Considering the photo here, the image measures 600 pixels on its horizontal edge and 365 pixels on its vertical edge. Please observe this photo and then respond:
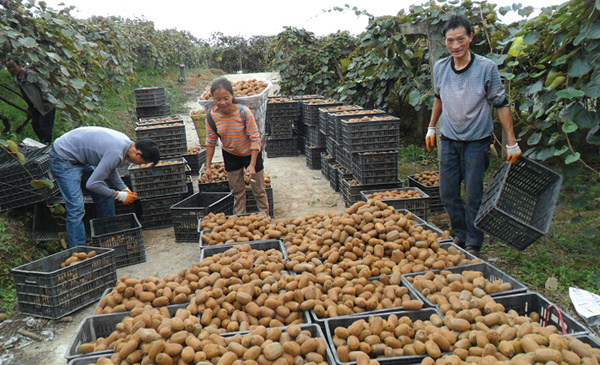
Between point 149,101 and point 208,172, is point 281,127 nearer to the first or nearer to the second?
point 208,172

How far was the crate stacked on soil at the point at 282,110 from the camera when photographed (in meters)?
8.80

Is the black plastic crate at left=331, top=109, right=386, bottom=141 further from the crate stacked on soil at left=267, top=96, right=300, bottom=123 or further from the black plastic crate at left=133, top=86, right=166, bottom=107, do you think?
the black plastic crate at left=133, top=86, right=166, bottom=107

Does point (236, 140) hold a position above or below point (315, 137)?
above

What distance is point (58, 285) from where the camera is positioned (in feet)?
11.3

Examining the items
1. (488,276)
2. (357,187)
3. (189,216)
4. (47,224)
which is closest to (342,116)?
(357,187)

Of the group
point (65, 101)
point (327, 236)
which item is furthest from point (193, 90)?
point (327, 236)

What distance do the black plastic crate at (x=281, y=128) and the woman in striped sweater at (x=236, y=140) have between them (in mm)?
4025

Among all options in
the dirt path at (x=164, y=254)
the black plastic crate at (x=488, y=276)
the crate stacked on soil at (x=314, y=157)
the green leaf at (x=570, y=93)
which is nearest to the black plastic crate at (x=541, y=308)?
the black plastic crate at (x=488, y=276)

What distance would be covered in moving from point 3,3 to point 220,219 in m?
3.98

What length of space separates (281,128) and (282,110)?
1.34 feet

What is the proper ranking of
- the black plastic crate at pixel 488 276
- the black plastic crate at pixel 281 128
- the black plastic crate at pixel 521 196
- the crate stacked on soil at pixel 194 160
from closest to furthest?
the black plastic crate at pixel 488 276 < the black plastic crate at pixel 521 196 < the crate stacked on soil at pixel 194 160 < the black plastic crate at pixel 281 128

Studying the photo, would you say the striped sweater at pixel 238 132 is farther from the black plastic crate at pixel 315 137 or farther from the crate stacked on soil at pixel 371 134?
the black plastic crate at pixel 315 137

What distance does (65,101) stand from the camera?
5684mm

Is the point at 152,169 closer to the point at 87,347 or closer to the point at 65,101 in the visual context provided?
the point at 65,101
